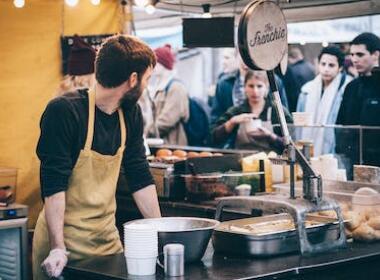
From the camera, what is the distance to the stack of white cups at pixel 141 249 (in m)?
3.52

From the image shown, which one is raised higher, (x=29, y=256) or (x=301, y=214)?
(x=301, y=214)

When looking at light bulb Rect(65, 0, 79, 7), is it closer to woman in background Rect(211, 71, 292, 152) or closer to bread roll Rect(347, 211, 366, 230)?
woman in background Rect(211, 71, 292, 152)

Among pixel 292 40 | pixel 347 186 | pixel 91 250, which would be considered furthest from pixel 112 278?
pixel 292 40

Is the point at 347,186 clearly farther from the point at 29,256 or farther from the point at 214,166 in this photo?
the point at 29,256

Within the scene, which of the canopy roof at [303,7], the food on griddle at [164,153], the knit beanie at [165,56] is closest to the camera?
the canopy roof at [303,7]

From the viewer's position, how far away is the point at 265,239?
13.0 ft

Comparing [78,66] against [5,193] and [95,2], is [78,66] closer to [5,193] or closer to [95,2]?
[95,2]

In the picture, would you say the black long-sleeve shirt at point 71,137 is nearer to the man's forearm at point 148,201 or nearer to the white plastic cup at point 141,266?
the man's forearm at point 148,201

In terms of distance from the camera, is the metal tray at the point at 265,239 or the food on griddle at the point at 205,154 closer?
the metal tray at the point at 265,239

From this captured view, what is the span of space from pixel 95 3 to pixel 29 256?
2117 millimetres

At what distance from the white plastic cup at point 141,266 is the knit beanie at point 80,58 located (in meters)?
3.19

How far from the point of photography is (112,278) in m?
3.55

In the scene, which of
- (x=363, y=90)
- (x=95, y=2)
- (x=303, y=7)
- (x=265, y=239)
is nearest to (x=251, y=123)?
(x=363, y=90)

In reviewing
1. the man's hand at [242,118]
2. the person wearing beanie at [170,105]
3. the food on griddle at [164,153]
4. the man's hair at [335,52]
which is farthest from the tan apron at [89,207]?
the person wearing beanie at [170,105]
